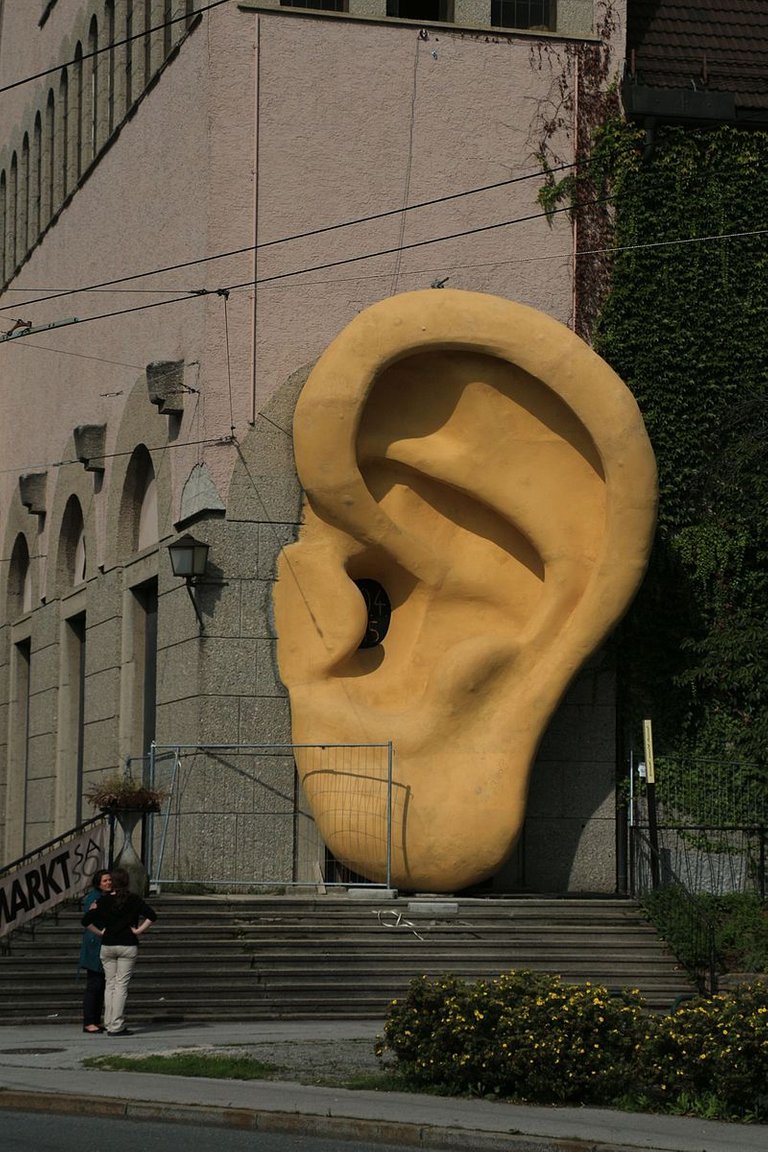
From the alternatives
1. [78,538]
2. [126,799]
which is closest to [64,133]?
[78,538]

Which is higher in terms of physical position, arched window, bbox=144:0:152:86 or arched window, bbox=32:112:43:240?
arched window, bbox=32:112:43:240

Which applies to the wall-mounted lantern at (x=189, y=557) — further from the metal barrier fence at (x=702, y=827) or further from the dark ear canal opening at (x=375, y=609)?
the metal barrier fence at (x=702, y=827)

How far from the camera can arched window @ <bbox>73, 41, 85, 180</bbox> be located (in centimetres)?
3309

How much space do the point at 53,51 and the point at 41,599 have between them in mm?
10118

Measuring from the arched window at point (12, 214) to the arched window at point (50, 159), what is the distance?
3.30 metres

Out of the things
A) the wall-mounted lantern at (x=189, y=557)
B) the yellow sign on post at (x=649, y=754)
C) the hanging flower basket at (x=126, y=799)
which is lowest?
the hanging flower basket at (x=126, y=799)

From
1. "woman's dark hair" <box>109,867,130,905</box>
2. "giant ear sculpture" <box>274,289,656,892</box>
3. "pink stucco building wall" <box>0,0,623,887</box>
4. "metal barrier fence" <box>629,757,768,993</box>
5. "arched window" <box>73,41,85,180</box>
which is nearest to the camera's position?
"woman's dark hair" <box>109,867,130,905</box>

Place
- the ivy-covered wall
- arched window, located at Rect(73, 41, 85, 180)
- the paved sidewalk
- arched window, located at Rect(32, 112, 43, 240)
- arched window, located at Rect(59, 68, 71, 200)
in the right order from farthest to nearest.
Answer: arched window, located at Rect(32, 112, 43, 240) < arched window, located at Rect(59, 68, 71, 200) < arched window, located at Rect(73, 41, 85, 180) < the ivy-covered wall < the paved sidewalk

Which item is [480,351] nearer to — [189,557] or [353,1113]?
[189,557]

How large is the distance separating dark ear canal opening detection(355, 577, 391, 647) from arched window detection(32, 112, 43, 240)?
48.2 ft

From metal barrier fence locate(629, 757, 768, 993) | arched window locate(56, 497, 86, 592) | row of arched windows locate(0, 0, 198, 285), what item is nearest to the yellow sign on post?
metal barrier fence locate(629, 757, 768, 993)

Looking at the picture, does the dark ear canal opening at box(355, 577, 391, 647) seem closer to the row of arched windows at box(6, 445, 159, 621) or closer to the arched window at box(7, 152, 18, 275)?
the row of arched windows at box(6, 445, 159, 621)

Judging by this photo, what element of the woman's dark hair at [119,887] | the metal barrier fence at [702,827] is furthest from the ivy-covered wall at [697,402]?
the woman's dark hair at [119,887]

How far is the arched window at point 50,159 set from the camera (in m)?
35.4
